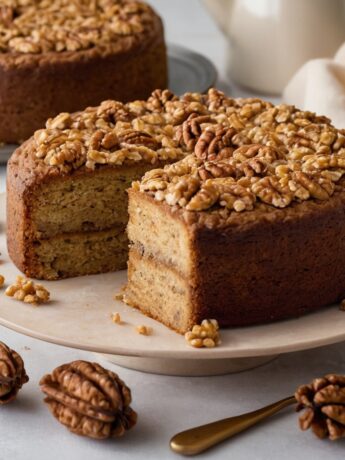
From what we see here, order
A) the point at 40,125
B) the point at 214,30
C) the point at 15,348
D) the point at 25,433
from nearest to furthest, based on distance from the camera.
Answer: the point at 25,433, the point at 15,348, the point at 40,125, the point at 214,30

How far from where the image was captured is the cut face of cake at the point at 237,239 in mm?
2656

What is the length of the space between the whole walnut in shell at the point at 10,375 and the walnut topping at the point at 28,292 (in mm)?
183

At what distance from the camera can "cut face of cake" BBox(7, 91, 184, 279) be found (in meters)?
2.99

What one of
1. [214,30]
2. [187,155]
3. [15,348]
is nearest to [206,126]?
[187,155]

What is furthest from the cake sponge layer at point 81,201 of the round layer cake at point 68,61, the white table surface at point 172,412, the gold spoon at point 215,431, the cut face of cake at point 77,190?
the round layer cake at point 68,61

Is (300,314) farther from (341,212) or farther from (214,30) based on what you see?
(214,30)

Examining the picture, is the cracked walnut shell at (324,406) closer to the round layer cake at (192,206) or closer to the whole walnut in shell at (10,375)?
the round layer cake at (192,206)

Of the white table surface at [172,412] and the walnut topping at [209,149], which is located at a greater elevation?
the walnut topping at [209,149]

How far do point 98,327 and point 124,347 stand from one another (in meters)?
0.14

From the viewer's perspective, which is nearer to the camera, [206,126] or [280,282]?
[280,282]

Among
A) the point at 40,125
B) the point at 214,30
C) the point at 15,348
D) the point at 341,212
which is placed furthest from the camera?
the point at 214,30

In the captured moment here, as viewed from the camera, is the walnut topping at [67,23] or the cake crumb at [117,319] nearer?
the cake crumb at [117,319]

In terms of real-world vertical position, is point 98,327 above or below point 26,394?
above

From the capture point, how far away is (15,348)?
298 cm
